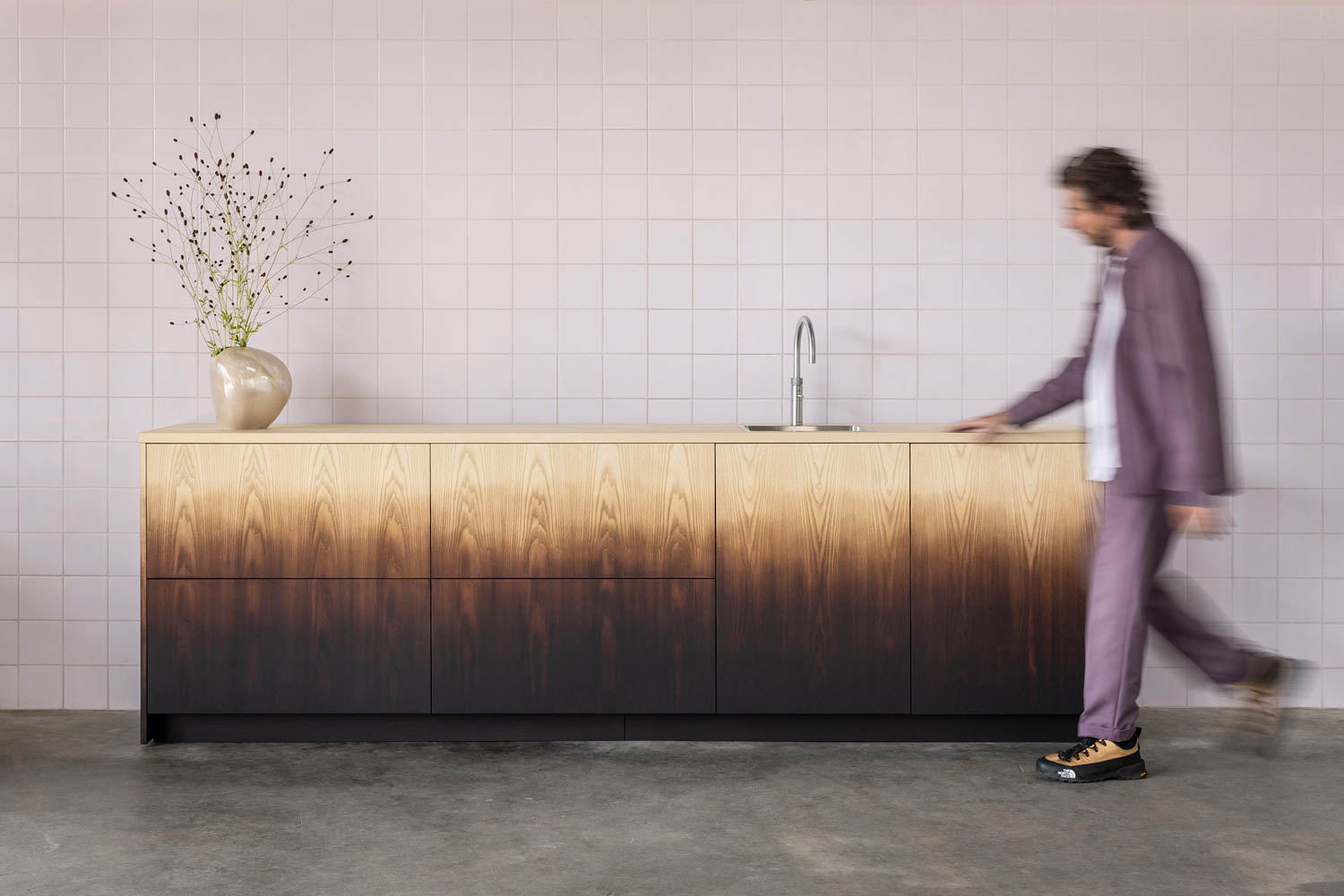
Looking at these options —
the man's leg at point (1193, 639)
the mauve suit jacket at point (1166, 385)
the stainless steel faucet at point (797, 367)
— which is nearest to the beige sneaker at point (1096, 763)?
the man's leg at point (1193, 639)

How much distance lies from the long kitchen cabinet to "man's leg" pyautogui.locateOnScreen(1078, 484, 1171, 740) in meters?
0.29

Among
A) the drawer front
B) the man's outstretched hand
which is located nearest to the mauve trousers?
the man's outstretched hand

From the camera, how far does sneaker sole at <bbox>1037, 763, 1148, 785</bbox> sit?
9.39 ft

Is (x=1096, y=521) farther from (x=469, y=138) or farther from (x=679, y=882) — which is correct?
(x=469, y=138)

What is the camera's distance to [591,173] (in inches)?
142

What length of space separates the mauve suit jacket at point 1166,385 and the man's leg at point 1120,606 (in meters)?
0.07

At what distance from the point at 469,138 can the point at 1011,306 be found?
178 centimetres

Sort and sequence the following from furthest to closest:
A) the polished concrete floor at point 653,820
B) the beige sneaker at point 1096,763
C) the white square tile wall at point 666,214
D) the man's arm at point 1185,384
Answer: the white square tile wall at point 666,214 → the beige sneaker at point 1096,763 → the man's arm at point 1185,384 → the polished concrete floor at point 653,820

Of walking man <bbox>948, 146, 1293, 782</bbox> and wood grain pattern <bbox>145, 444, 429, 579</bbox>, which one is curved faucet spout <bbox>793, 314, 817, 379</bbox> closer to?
walking man <bbox>948, 146, 1293, 782</bbox>

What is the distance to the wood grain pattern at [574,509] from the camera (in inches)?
124

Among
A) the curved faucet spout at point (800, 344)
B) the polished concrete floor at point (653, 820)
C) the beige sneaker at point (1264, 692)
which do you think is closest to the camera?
the polished concrete floor at point (653, 820)

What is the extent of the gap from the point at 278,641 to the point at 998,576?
197cm

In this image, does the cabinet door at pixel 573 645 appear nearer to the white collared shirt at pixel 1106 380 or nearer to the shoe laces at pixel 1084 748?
the shoe laces at pixel 1084 748

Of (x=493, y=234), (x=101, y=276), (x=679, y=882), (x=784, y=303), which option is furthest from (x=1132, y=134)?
(x=101, y=276)
